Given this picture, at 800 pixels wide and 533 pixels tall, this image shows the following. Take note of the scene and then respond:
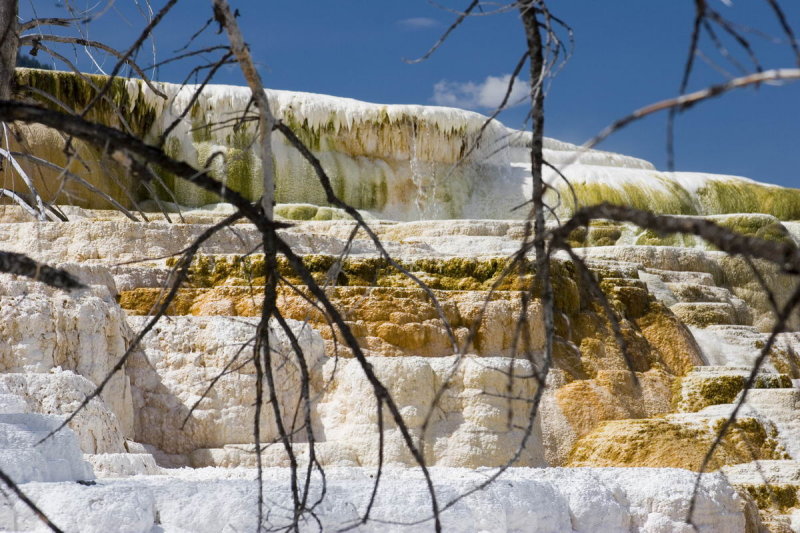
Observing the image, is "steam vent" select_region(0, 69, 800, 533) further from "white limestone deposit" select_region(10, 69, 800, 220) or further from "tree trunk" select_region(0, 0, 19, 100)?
"white limestone deposit" select_region(10, 69, 800, 220)

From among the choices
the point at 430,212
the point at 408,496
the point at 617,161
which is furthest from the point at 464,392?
the point at 617,161

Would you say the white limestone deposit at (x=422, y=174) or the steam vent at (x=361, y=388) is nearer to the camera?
the steam vent at (x=361, y=388)

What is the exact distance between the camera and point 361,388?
7262 mm

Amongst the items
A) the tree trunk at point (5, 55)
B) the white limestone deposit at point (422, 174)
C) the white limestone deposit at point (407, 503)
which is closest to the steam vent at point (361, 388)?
the white limestone deposit at point (407, 503)

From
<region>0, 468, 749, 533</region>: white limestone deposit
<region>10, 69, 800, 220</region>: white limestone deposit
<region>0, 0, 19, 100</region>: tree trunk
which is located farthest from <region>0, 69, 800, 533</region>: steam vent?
<region>10, 69, 800, 220</region>: white limestone deposit

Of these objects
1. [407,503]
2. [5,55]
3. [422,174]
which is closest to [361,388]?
[407,503]

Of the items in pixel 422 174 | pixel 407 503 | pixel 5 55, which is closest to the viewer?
pixel 5 55

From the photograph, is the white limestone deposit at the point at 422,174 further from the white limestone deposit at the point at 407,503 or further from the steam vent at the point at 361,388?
the white limestone deposit at the point at 407,503

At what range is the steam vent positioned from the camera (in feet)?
12.0

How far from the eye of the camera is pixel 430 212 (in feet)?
73.9

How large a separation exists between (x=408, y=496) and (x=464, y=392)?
3.49 metres

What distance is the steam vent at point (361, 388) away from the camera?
144 inches

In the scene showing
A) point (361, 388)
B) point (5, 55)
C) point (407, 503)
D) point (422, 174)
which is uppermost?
point (422, 174)

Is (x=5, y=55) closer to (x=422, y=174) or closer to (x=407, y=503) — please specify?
(x=407, y=503)
